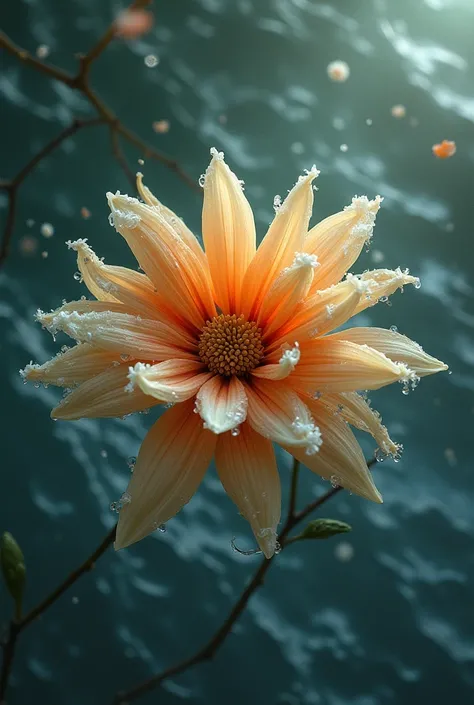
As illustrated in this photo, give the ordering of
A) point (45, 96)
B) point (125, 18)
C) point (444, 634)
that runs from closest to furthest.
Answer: point (444, 634) < point (125, 18) < point (45, 96)

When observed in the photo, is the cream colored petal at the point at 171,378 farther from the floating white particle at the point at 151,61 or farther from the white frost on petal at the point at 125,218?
the floating white particle at the point at 151,61

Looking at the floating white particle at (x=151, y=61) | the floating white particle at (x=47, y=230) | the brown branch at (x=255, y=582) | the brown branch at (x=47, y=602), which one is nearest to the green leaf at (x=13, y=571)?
the brown branch at (x=47, y=602)

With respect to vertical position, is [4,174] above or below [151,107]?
below

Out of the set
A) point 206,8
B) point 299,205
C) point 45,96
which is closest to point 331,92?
point 206,8

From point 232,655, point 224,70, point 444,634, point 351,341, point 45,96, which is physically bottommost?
point 232,655

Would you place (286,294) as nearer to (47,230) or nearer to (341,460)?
(341,460)

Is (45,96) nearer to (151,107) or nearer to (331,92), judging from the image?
(151,107)
